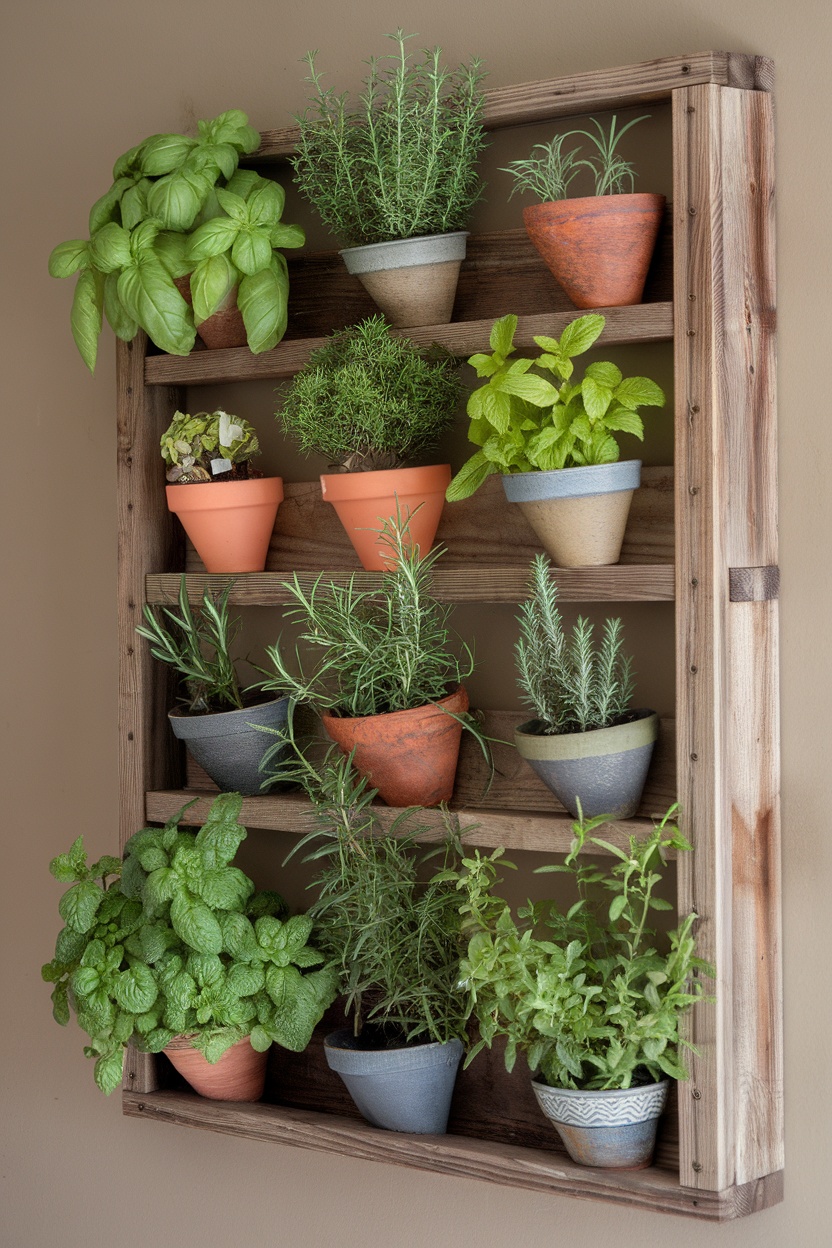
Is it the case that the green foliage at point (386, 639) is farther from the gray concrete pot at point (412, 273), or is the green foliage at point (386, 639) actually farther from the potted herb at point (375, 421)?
the gray concrete pot at point (412, 273)

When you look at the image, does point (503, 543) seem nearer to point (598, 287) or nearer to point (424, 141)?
point (598, 287)

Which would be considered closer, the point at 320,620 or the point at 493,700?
the point at 320,620

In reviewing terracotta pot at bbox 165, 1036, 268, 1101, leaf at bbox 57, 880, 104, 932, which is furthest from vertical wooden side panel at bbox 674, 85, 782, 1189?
leaf at bbox 57, 880, 104, 932

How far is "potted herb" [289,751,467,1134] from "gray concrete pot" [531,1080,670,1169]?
0.15m

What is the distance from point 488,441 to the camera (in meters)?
1.47

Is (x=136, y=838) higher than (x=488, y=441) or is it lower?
lower

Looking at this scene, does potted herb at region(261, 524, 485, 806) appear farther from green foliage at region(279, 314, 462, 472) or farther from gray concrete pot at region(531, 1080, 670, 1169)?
gray concrete pot at region(531, 1080, 670, 1169)

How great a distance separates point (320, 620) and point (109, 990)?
52 centimetres

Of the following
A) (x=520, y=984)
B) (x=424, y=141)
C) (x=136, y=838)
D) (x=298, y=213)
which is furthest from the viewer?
(x=298, y=213)

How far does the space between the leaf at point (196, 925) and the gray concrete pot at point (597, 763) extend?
0.43 metres

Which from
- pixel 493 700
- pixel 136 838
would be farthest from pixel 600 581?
pixel 136 838

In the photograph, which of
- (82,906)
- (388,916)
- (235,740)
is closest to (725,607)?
(388,916)

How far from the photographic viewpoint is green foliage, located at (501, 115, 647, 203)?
147 cm

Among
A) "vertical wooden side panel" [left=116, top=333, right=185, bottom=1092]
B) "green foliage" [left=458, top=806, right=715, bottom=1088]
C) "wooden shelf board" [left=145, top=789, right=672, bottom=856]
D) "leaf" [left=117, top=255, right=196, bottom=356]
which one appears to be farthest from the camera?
"vertical wooden side panel" [left=116, top=333, right=185, bottom=1092]
